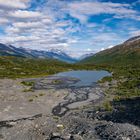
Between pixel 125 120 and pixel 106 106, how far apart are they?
47.4ft

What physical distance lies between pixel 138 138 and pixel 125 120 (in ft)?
32.6

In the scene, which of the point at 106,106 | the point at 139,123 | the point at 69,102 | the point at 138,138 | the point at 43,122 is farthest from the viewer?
the point at 69,102

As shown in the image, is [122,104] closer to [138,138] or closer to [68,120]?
[68,120]

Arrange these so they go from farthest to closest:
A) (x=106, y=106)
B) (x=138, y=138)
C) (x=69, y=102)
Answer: (x=69, y=102) < (x=106, y=106) < (x=138, y=138)

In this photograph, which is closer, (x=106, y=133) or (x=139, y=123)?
(x=106, y=133)

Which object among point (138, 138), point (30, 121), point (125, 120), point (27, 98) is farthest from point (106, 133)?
point (27, 98)

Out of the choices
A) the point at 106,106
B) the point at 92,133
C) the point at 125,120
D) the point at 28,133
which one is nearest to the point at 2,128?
the point at 28,133

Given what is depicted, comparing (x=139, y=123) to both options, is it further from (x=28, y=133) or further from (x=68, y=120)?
(x=28, y=133)

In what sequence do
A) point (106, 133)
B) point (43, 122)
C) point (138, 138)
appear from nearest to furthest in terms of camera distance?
1. point (138, 138)
2. point (106, 133)
3. point (43, 122)

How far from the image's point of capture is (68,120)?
1957 inches

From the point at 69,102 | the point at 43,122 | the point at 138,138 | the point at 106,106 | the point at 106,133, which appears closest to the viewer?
the point at 138,138

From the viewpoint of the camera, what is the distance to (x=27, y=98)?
76250 mm

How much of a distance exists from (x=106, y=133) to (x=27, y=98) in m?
39.0

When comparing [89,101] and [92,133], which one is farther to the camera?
[89,101]
